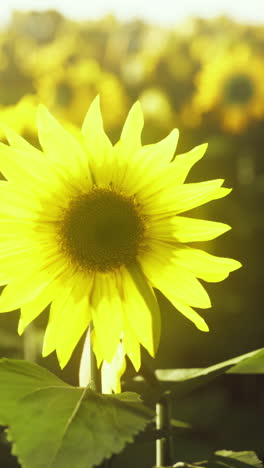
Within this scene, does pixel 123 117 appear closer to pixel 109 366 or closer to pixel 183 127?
pixel 183 127

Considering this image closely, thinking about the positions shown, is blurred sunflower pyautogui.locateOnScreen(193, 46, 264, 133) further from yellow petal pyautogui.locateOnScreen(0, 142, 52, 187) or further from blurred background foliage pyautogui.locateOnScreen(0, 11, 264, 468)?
yellow petal pyautogui.locateOnScreen(0, 142, 52, 187)

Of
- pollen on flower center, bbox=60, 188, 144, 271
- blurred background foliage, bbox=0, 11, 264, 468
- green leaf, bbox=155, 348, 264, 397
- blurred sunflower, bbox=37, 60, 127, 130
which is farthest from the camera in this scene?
blurred sunflower, bbox=37, 60, 127, 130

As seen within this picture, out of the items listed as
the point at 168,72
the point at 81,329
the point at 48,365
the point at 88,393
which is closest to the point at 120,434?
the point at 88,393

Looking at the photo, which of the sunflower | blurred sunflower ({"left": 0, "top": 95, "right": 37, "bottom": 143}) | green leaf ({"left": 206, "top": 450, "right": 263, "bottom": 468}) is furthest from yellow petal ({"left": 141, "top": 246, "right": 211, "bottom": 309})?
blurred sunflower ({"left": 0, "top": 95, "right": 37, "bottom": 143})

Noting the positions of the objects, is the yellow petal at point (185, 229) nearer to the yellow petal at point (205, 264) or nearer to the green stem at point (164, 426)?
the yellow petal at point (205, 264)

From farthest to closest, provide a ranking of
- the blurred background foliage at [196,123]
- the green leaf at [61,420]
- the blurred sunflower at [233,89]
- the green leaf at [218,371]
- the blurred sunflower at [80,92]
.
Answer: the blurred sunflower at [233,89]
the blurred sunflower at [80,92]
the blurred background foliage at [196,123]
the green leaf at [218,371]
the green leaf at [61,420]

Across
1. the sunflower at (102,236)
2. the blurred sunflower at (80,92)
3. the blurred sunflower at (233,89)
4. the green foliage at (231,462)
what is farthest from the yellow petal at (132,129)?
the blurred sunflower at (233,89)
